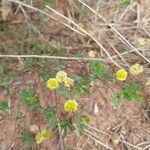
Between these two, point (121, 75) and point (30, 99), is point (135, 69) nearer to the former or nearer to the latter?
point (121, 75)

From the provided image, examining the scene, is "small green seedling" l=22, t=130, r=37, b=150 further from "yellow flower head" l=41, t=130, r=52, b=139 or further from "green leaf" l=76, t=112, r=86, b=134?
"green leaf" l=76, t=112, r=86, b=134

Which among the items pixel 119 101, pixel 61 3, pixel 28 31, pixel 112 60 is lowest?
pixel 119 101

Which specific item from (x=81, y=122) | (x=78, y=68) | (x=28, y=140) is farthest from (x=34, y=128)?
(x=78, y=68)

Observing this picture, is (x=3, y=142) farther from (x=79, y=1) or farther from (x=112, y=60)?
(x=79, y=1)

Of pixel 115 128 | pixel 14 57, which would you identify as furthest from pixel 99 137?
pixel 14 57

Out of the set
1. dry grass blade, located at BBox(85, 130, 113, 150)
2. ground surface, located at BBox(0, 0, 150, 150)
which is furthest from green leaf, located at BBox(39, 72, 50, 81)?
dry grass blade, located at BBox(85, 130, 113, 150)

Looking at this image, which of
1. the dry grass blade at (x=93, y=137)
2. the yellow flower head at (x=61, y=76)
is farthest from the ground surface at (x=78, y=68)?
the yellow flower head at (x=61, y=76)
